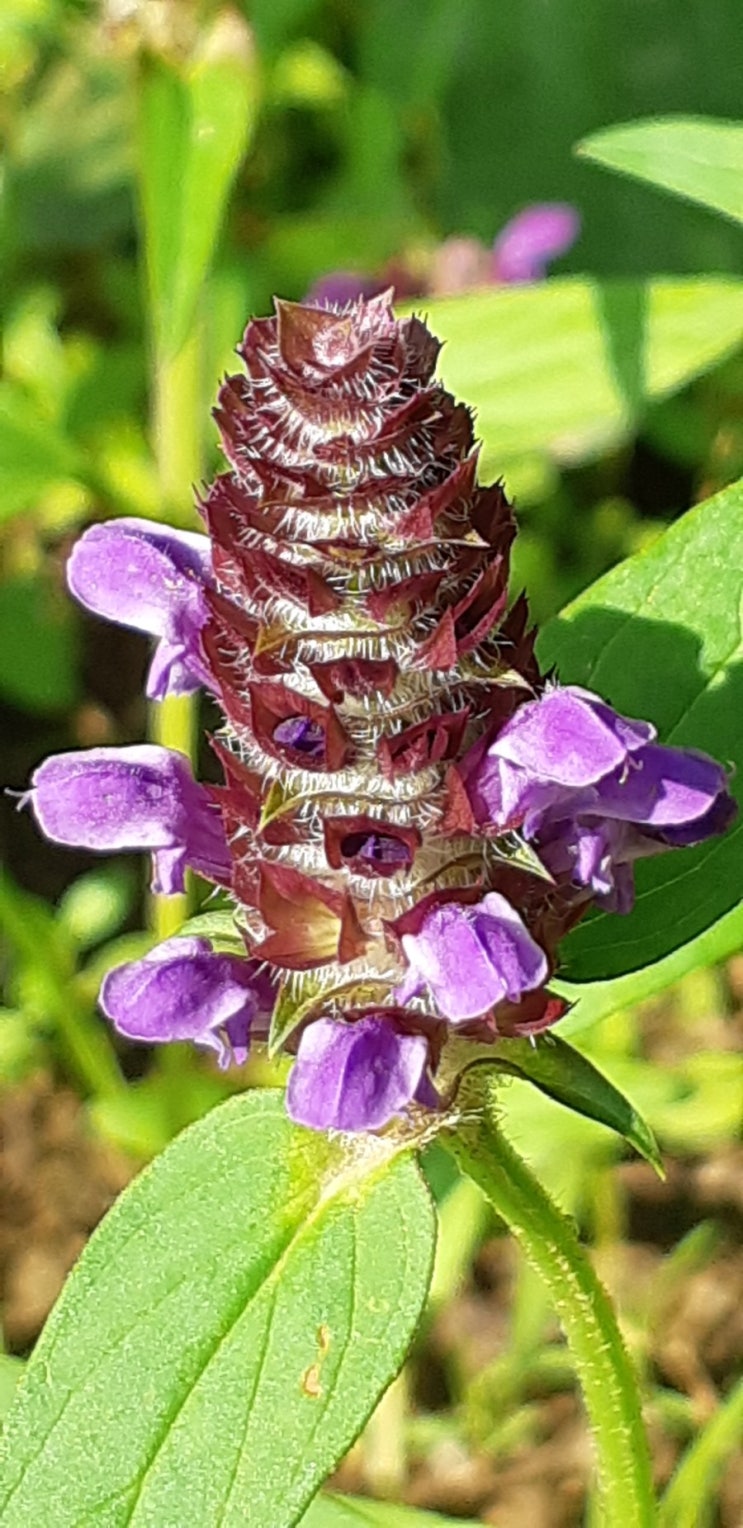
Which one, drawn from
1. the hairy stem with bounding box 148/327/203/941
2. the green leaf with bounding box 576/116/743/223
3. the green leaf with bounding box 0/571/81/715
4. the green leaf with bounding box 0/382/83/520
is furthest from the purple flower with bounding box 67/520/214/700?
the green leaf with bounding box 0/571/81/715

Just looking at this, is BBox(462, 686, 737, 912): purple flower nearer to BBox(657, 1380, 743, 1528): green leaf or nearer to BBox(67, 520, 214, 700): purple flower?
BBox(67, 520, 214, 700): purple flower

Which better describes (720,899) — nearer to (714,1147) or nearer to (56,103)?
(714,1147)

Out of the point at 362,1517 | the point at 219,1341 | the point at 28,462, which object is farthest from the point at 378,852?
the point at 28,462

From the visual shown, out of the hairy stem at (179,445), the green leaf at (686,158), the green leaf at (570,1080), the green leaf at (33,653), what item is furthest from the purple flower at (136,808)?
the green leaf at (33,653)

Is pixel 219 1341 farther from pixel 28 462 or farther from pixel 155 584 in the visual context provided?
pixel 28 462

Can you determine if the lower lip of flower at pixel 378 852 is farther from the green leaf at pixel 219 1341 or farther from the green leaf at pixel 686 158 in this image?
the green leaf at pixel 686 158

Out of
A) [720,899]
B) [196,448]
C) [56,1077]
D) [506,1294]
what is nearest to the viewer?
[720,899]

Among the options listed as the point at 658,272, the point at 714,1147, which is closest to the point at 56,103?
the point at 658,272
